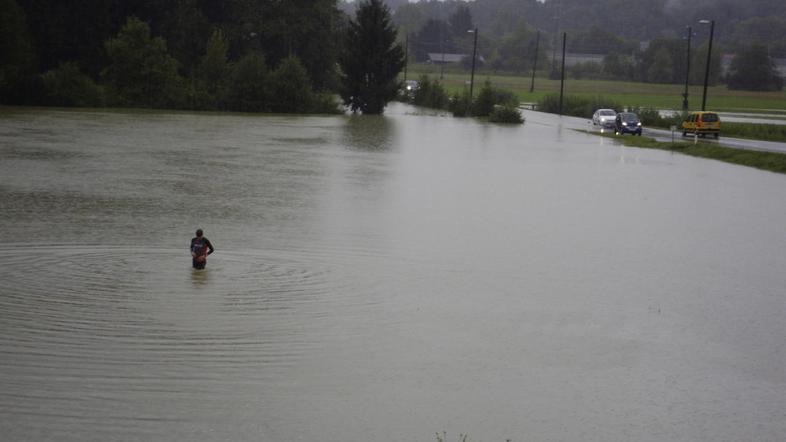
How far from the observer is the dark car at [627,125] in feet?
193

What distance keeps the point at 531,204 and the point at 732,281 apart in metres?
9.64

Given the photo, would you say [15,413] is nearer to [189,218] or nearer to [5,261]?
[5,261]

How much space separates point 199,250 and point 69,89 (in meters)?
55.9

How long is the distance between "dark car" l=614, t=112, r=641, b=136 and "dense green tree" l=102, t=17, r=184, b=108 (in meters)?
32.8

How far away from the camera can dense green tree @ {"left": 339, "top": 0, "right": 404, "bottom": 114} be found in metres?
77.5

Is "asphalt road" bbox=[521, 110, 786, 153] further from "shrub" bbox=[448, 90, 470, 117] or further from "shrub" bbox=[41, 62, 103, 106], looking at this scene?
"shrub" bbox=[41, 62, 103, 106]

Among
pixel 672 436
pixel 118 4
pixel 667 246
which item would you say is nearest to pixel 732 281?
pixel 667 246

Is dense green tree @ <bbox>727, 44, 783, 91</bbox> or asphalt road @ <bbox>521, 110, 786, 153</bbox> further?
dense green tree @ <bbox>727, 44, 783, 91</bbox>

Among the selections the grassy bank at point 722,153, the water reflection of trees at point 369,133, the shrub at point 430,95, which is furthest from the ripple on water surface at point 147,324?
the shrub at point 430,95

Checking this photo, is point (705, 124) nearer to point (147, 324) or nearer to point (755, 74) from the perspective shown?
point (147, 324)

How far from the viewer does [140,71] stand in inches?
2793

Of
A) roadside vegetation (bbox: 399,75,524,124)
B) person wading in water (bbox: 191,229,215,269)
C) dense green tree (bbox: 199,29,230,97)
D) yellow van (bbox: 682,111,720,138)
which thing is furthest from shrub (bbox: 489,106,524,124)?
person wading in water (bbox: 191,229,215,269)

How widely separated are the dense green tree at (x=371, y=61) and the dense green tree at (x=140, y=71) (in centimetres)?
1426

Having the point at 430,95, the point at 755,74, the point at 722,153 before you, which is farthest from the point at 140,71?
the point at 755,74
